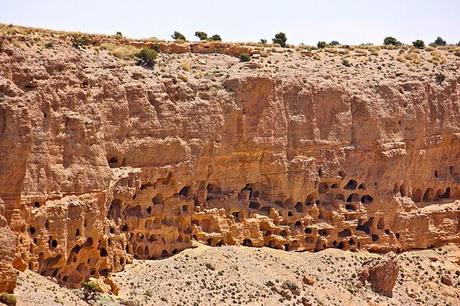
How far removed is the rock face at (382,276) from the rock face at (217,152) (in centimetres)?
359

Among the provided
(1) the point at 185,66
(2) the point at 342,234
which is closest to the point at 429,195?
(2) the point at 342,234

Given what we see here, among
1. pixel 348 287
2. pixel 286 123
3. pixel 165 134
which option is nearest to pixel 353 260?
pixel 348 287

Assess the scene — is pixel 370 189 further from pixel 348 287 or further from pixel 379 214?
A: pixel 348 287

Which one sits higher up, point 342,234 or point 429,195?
point 429,195

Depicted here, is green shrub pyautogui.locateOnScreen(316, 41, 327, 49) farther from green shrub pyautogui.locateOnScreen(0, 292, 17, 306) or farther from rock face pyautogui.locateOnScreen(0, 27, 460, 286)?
green shrub pyautogui.locateOnScreen(0, 292, 17, 306)

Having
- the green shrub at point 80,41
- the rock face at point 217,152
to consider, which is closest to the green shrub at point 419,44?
the rock face at point 217,152

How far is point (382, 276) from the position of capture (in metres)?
64.9

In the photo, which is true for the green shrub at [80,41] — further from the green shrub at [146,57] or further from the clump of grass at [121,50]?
the green shrub at [146,57]

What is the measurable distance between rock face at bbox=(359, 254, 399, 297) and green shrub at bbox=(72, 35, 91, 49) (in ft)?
66.5

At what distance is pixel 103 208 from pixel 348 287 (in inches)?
620

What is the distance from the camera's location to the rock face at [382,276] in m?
64.9

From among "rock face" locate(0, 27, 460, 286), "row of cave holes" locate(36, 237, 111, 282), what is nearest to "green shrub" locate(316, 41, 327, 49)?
"rock face" locate(0, 27, 460, 286)

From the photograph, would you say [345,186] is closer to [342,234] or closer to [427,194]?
[342,234]

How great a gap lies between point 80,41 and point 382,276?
70.3 ft
